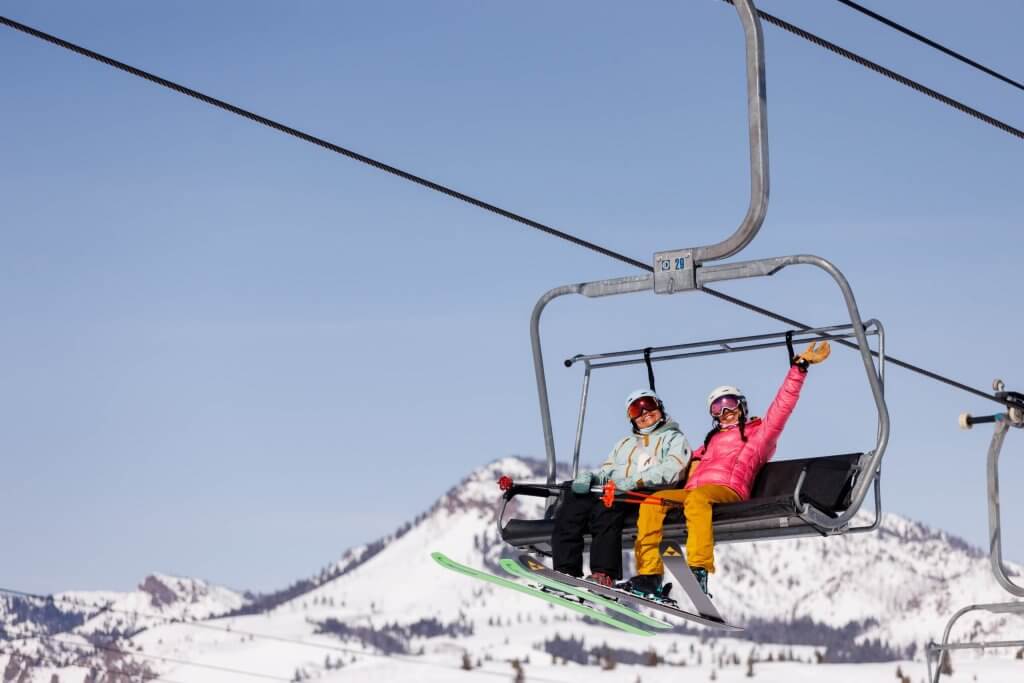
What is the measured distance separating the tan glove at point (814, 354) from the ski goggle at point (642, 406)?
40.6 inches

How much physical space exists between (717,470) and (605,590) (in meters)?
1.09

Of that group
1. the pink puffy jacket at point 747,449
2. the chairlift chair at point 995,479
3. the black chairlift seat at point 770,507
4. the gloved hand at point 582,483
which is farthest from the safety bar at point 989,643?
the gloved hand at point 582,483

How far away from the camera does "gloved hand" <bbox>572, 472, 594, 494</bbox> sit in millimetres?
10148

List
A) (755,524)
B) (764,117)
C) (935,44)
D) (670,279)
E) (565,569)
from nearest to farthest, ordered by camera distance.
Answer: (764,117) < (670,279) < (755,524) < (565,569) < (935,44)

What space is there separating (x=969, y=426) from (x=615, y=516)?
2.60 metres

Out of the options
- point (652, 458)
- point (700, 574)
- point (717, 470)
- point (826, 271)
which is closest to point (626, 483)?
point (652, 458)

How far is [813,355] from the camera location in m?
9.77

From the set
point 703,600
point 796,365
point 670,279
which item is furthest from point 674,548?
point 670,279

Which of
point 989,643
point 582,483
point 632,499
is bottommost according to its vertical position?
point 989,643

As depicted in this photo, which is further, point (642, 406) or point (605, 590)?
point (642, 406)

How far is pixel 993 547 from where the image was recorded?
11078 mm

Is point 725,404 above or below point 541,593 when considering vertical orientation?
above

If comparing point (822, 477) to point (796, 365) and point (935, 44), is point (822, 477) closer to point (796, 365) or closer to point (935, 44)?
point (796, 365)

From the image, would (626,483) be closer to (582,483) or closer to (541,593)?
(582,483)
